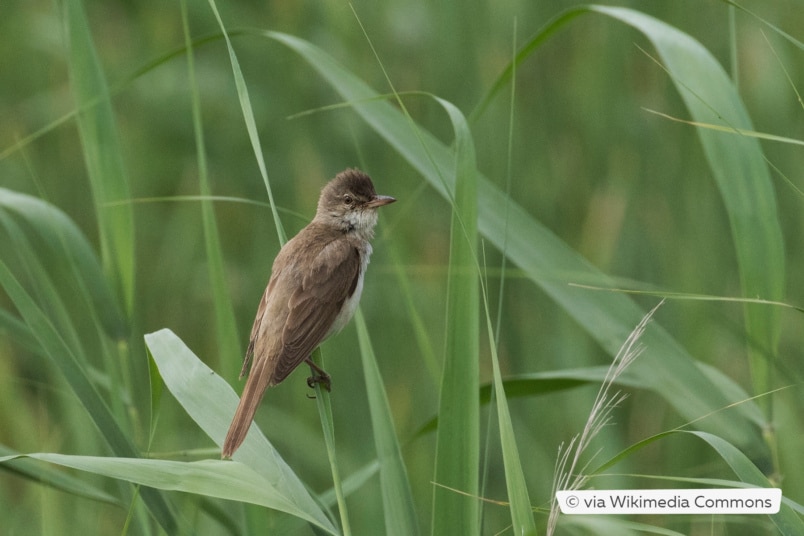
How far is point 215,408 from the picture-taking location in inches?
103

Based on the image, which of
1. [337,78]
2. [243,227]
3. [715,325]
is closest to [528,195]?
[715,325]

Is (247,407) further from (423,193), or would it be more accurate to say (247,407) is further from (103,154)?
(423,193)

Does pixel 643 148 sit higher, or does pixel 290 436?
pixel 643 148

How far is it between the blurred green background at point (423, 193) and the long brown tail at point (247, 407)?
1795mm

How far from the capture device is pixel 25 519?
461 centimetres

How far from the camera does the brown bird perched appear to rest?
2.92 metres

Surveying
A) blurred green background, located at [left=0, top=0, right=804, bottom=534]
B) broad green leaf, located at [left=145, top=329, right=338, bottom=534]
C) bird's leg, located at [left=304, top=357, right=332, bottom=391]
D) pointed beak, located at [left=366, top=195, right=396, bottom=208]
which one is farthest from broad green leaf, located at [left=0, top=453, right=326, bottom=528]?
blurred green background, located at [left=0, top=0, right=804, bottom=534]

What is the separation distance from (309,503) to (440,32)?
3.57m

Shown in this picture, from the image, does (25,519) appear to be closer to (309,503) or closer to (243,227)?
(243,227)

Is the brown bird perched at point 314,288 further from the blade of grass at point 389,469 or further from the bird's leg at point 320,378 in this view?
the blade of grass at point 389,469

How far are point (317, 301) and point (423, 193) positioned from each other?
2.31 m

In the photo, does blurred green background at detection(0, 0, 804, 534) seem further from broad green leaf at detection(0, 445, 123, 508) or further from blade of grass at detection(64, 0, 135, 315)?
blade of grass at detection(64, 0, 135, 315)
